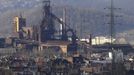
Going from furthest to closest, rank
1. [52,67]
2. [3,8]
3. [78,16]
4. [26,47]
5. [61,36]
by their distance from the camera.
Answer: [3,8] → [78,16] → [61,36] → [26,47] → [52,67]

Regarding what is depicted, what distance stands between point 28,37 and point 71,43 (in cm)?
304

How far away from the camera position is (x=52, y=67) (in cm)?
2141

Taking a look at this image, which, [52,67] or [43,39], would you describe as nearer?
[52,67]

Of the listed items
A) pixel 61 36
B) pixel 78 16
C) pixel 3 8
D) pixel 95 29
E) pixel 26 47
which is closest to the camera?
→ pixel 26 47

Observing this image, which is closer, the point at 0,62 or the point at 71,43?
the point at 0,62

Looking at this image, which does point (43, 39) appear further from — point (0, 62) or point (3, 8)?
point (3, 8)

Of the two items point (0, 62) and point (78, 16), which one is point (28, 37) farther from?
point (78, 16)

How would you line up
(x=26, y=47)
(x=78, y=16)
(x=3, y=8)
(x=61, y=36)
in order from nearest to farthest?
1. (x=26, y=47)
2. (x=61, y=36)
3. (x=78, y=16)
4. (x=3, y=8)

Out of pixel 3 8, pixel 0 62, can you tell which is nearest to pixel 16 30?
pixel 0 62

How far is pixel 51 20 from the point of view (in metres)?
34.6

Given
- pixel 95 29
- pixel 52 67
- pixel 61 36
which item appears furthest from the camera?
pixel 95 29

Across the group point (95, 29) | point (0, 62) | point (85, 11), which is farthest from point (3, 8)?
point (0, 62)

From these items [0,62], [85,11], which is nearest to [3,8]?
[85,11]

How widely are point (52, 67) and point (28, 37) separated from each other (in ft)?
46.4
